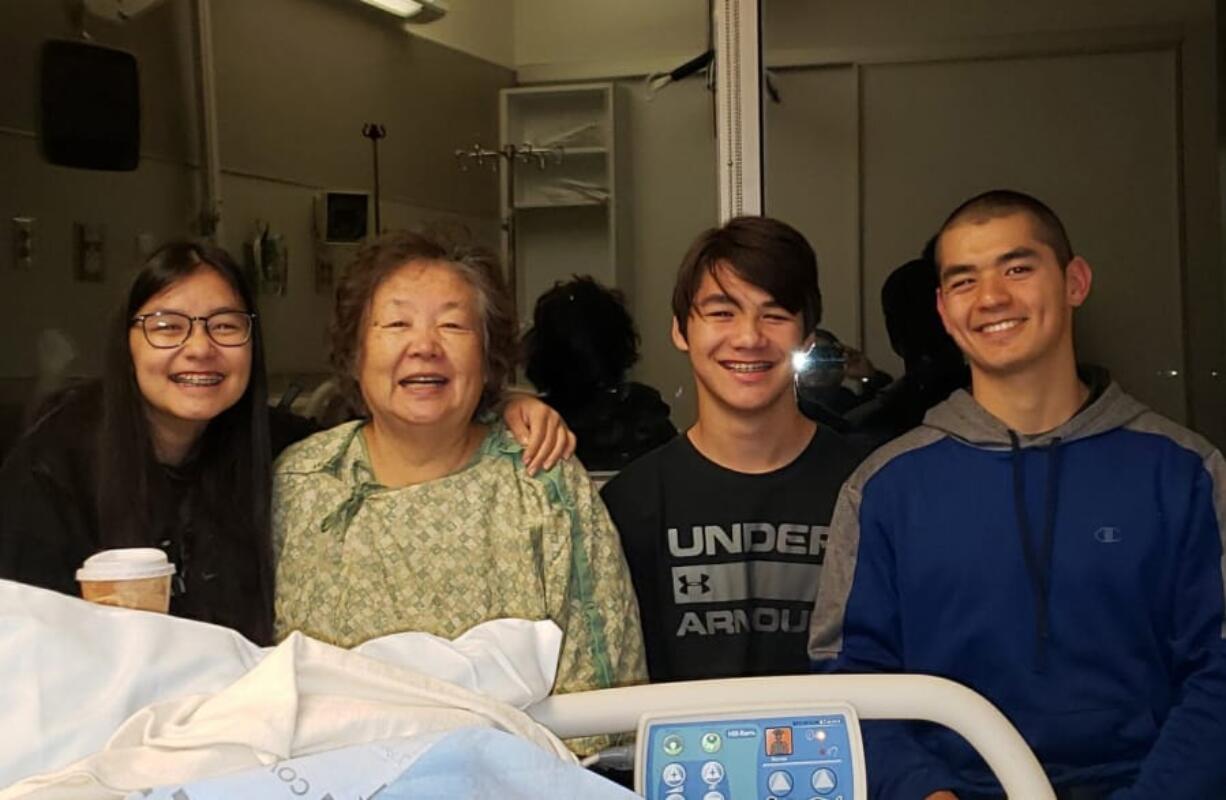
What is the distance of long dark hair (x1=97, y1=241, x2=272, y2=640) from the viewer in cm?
150

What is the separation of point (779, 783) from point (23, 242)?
2228 mm

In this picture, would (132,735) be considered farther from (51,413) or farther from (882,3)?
(882,3)

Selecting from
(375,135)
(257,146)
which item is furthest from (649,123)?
(257,146)

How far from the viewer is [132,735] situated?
85 cm

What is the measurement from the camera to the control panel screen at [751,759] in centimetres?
88

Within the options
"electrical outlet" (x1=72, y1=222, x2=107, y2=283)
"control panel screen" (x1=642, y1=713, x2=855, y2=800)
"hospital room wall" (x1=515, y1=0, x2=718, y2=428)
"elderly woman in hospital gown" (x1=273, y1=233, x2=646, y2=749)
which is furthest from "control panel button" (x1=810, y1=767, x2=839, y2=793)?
"electrical outlet" (x1=72, y1=222, x2=107, y2=283)

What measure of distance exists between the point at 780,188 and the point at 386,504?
1.92 m

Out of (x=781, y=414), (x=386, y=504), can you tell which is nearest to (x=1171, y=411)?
(x=781, y=414)

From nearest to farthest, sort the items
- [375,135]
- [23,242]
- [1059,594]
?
[1059,594]
[23,242]
[375,135]

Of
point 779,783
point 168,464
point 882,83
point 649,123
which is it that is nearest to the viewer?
point 779,783

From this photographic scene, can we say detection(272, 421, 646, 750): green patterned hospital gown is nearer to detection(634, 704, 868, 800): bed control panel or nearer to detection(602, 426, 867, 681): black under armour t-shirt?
detection(602, 426, 867, 681): black under armour t-shirt

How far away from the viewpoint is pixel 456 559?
150cm

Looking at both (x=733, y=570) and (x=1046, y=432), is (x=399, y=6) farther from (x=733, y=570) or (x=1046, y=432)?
(x=1046, y=432)

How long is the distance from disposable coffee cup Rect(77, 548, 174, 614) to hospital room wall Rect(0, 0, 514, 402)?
1.27 meters
